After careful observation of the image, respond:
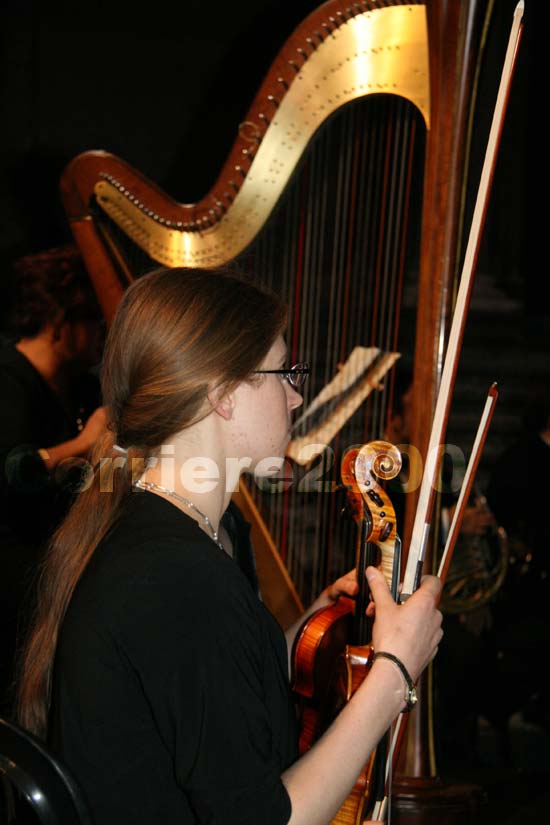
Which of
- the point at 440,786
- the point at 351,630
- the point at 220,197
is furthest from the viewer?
the point at 220,197

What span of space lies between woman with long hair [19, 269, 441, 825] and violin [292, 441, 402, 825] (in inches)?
3.1

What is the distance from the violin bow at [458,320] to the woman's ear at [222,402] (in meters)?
0.27

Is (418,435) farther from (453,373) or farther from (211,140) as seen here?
(211,140)

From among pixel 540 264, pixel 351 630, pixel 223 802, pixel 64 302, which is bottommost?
pixel 223 802

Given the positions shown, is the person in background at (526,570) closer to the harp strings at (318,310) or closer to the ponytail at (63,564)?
the harp strings at (318,310)

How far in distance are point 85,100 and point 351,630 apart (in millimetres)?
3403

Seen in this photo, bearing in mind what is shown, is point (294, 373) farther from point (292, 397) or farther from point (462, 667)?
point (462, 667)

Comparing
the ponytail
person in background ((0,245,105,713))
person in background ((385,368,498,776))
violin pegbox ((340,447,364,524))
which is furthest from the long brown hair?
person in background ((385,368,498,776))

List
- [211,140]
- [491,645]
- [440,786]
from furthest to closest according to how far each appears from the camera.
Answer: [211,140] → [491,645] → [440,786]

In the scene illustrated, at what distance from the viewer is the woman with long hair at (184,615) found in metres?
1.03

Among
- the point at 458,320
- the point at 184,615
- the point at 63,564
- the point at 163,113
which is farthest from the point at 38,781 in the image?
the point at 163,113

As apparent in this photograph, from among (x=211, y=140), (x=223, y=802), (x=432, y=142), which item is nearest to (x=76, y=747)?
(x=223, y=802)

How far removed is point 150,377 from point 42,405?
1475mm

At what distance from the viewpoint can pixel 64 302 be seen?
9.00 ft
